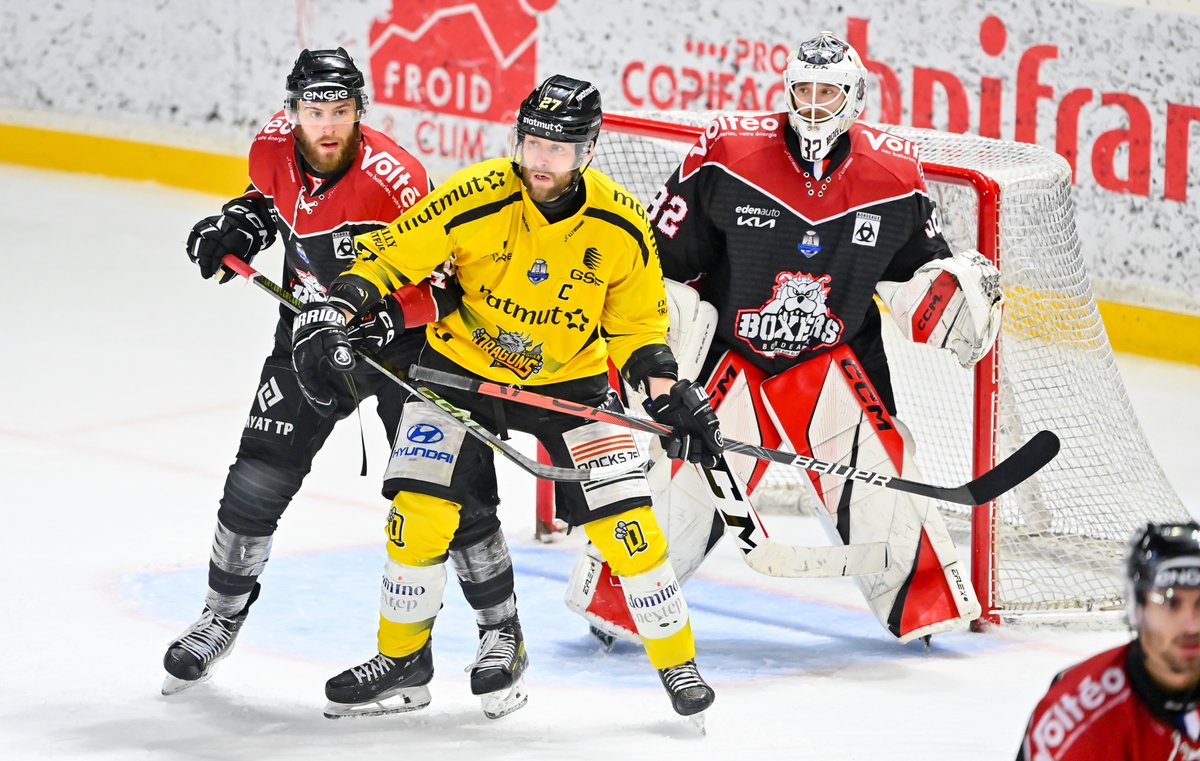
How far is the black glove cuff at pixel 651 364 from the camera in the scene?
11.3 feet

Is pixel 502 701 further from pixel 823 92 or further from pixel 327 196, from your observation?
pixel 823 92

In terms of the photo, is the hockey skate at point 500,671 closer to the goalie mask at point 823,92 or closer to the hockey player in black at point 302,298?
the hockey player in black at point 302,298

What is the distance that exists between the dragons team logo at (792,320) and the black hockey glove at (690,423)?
0.59 metres

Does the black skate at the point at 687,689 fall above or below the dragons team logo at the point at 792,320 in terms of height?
below

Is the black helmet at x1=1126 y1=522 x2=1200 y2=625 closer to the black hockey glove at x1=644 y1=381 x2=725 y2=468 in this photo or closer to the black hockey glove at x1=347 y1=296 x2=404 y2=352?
the black hockey glove at x1=644 y1=381 x2=725 y2=468

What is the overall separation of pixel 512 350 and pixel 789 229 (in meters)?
0.77

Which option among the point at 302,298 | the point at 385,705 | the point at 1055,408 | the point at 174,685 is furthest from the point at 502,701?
the point at 1055,408

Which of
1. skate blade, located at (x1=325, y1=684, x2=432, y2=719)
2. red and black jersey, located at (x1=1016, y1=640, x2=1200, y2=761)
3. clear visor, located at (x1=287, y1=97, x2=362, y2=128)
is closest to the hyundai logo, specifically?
skate blade, located at (x1=325, y1=684, x2=432, y2=719)

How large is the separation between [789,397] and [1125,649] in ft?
6.52

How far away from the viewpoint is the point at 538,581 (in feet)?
14.8

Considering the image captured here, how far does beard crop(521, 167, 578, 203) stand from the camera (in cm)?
325

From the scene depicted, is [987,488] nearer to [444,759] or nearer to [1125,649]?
[444,759]

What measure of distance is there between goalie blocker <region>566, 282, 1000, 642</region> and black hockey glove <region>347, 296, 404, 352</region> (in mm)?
782

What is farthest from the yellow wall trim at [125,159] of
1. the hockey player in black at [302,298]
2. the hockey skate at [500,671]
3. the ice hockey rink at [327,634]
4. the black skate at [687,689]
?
the black skate at [687,689]
